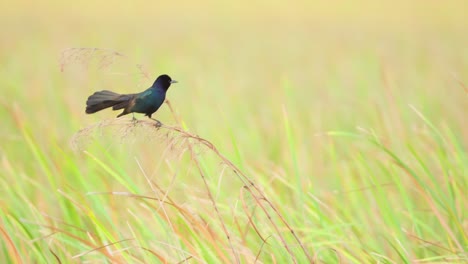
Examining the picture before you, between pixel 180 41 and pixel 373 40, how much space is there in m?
2.71

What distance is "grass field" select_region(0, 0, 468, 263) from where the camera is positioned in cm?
148

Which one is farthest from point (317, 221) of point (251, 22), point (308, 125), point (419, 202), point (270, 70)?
point (251, 22)

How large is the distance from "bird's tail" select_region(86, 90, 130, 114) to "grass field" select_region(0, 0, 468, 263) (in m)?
0.05

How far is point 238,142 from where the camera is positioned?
3.24 metres

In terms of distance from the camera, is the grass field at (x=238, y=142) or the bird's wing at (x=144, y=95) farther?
the grass field at (x=238, y=142)

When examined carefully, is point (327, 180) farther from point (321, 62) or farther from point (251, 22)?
point (251, 22)

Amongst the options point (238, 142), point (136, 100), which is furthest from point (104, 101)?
point (238, 142)

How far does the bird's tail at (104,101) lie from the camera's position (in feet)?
3.36

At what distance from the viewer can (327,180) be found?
2.96m

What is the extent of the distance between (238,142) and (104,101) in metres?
2.21

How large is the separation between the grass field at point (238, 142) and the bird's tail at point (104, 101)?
0.05 metres

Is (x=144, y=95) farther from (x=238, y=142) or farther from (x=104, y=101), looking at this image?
(x=238, y=142)

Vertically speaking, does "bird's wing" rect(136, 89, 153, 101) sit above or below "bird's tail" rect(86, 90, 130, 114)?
below

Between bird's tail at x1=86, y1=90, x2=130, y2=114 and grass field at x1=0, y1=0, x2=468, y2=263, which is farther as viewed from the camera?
grass field at x1=0, y1=0, x2=468, y2=263
